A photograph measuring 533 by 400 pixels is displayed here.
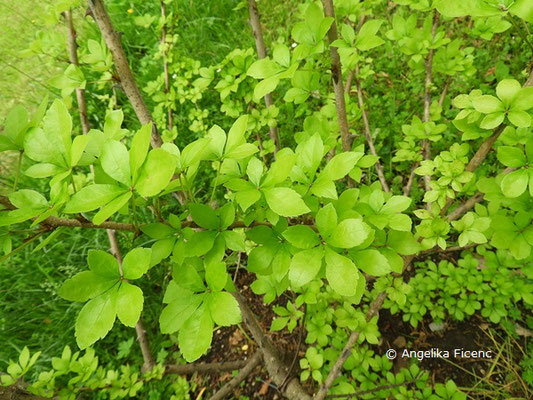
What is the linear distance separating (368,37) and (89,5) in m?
0.86

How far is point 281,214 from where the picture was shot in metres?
0.69

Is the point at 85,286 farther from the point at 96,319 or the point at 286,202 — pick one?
the point at 286,202

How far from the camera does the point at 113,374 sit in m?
1.62

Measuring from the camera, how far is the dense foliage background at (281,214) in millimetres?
699

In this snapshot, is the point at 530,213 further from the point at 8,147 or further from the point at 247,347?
the point at 247,347

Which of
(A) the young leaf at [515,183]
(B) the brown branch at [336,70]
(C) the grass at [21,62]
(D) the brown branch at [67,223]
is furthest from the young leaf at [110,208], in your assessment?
(C) the grass at [21,62]

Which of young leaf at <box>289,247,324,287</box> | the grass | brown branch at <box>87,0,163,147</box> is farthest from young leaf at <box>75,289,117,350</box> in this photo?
the grass

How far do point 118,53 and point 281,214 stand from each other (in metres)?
0.85

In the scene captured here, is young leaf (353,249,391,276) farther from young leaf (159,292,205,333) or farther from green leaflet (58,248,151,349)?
green leaflet (58,248,151,349)

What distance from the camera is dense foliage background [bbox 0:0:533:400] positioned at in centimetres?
70

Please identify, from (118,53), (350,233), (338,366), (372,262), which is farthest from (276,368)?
(118,53)

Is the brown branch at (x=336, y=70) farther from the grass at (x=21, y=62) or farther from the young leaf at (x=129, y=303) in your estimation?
the grass at (x=21, y=62)

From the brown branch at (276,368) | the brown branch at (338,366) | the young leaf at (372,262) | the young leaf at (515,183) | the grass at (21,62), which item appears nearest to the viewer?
the young leaf at (372,262)

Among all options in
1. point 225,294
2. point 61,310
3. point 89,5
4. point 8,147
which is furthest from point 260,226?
point 61,310
